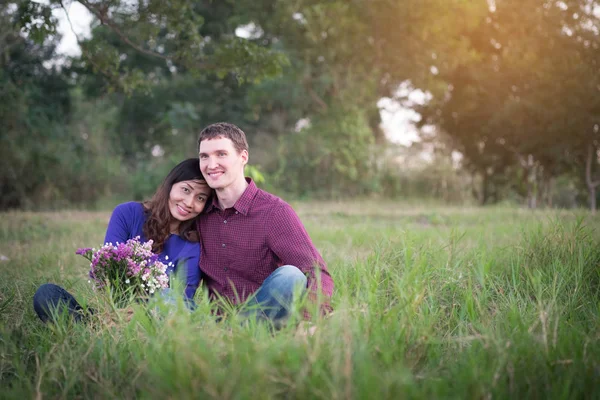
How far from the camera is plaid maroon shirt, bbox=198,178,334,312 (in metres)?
3.38

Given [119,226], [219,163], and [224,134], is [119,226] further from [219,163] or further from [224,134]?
[224,134]

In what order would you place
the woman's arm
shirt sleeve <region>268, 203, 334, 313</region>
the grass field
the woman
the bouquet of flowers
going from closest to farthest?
the grass field → the bouquet of flowers → shirt sleeve <region>268, 203, 334, 313</region> → the woman's arm → the woman

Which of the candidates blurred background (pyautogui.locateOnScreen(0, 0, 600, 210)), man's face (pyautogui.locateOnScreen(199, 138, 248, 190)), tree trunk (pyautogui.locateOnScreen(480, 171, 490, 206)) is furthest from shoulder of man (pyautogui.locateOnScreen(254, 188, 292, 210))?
tree trunk (pyautogui.locateOnScreen(480, 171, 490, 206))

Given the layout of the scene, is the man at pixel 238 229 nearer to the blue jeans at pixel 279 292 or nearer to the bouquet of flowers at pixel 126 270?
the blue jeans at pixel 279 292

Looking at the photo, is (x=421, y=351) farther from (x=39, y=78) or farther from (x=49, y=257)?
(x=39, y=78)

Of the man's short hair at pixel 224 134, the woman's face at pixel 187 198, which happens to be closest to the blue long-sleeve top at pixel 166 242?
the woman's face at pixel 187 198

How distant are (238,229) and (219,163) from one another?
1.57ft

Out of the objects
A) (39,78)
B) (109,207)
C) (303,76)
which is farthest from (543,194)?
(39,78)

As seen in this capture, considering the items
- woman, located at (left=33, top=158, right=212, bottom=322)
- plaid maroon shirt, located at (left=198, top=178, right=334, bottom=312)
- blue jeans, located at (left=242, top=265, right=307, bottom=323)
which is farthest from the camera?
woman, located at (left=33, top=158, right=212, bottom=322)

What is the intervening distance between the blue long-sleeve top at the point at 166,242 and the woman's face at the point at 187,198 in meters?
0.19

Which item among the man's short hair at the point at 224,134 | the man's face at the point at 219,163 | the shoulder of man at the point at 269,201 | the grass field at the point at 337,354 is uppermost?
the man's short hair at the point at 224,134

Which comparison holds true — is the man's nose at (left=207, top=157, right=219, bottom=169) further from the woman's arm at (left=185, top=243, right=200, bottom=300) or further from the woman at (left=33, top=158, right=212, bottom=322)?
the woman's arm at (left=185, top=243, right=200, bottom=300)

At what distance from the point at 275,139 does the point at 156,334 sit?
18.2m

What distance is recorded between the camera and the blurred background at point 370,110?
48.1 ft
